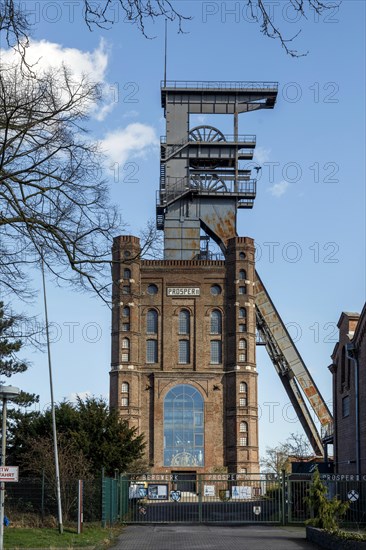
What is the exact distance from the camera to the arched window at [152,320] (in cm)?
7981

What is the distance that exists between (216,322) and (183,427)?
9.87 m

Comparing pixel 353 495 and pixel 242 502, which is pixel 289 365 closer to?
pixel 242 502

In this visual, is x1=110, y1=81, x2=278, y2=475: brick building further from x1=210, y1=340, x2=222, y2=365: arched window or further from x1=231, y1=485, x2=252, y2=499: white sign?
x1=231, y1=485, x2=252, y2=499: white sign

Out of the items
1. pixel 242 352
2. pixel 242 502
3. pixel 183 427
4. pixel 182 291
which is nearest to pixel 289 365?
pixel 242 352

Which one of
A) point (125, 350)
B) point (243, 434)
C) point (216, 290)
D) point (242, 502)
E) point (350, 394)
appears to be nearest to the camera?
point (350, 394)

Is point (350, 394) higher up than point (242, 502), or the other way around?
point (350, 394)

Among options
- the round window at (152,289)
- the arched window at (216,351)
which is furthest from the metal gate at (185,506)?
the round window at (152,289)

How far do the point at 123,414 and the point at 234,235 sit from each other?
2065 centimetres

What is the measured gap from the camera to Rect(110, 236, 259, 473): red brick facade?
252ft

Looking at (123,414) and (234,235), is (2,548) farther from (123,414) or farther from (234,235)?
(234,235)

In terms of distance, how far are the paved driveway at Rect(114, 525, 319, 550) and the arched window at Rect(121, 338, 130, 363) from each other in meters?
40.9

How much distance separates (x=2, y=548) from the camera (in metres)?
21.7

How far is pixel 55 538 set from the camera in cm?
2605

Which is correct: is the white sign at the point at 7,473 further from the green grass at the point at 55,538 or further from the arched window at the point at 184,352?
the arched window at the point at 184,352
